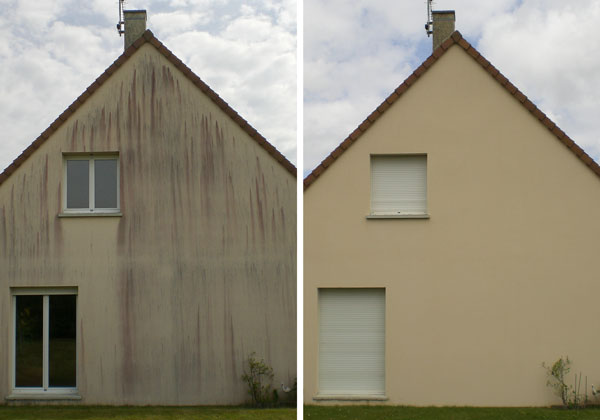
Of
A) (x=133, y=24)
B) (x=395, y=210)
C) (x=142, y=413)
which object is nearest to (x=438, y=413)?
(x=395, y=210)

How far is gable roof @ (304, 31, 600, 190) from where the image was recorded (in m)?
7.41

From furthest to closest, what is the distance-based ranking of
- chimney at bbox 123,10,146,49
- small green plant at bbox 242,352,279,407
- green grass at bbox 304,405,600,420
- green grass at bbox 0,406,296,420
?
chimney at bbox 123,10,146,49 → small green plant at bbox 242,352,279,407 → green grass at bbox 304,405,600,420 → green grass at bbox 0,406,296,420

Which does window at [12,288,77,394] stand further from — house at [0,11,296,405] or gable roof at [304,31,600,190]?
gable roof at [304,31,600,190]

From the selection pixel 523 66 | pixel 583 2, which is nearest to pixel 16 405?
pixel 523 66

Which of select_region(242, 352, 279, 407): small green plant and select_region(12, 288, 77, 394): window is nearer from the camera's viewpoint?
select_region(242, 352, 279, 407): small green plant

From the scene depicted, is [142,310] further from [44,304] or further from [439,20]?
[439,20]

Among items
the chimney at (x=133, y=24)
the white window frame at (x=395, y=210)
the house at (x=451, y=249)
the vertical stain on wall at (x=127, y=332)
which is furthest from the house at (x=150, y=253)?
the white window frame at (x=395, y=210)

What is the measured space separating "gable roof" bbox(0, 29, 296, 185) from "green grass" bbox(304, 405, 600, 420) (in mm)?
2296

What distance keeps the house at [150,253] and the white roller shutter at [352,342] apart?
46 centimetres

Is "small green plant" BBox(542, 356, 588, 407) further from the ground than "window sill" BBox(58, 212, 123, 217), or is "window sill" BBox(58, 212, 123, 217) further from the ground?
"window sill" BBox(58, 212, 123, 217)

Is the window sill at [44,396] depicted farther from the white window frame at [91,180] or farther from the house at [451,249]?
Result: the house at [451,249]

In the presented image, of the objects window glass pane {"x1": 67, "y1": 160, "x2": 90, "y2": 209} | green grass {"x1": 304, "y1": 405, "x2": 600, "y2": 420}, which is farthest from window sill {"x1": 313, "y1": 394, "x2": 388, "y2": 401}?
window glass pane {"x1": 67, "y1": 160, "x2": 90, "y2": 209}

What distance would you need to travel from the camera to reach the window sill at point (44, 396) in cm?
718

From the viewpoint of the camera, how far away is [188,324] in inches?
282
